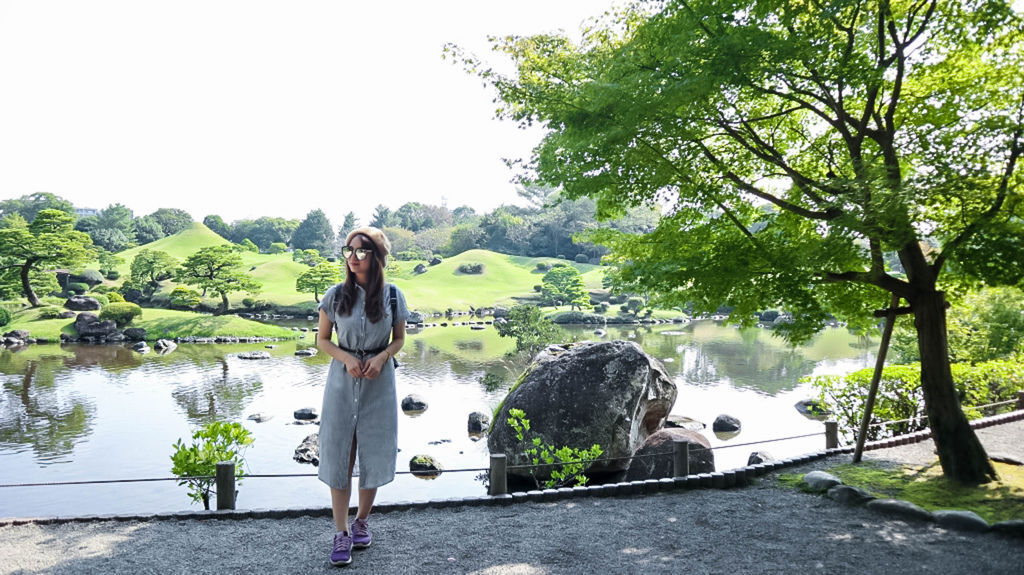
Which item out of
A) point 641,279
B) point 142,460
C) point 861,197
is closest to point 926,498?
point 861,197

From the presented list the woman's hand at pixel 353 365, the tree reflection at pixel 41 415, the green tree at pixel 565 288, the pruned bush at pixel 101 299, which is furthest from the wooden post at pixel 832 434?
the pruned bush at pixel 101 299

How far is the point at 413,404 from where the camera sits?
16.0 meters

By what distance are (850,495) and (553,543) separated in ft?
9.78

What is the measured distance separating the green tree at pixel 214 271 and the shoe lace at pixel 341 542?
1417 inches

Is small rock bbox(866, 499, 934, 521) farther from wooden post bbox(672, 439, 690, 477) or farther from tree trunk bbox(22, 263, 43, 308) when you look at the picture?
tree trunk bbox(22, 263, 43, 308)

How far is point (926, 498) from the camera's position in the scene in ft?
18.4

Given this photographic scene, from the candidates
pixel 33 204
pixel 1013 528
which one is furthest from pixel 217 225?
pixel 1013 528

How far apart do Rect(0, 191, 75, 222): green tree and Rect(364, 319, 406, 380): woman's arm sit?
3072 inches

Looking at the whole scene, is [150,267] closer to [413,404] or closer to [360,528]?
[413,404]

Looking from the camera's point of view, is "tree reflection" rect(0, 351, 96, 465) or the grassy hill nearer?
"tree reflection" rect(0, 351, 96, 465)

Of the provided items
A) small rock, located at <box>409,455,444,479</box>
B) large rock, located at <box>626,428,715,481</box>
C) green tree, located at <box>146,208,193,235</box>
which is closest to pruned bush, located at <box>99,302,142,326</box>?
small rock, located at <box>409,455,444,479</box>

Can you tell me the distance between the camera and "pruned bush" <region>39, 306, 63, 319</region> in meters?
30.5

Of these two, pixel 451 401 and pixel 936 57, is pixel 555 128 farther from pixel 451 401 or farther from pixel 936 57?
pixel 451 401

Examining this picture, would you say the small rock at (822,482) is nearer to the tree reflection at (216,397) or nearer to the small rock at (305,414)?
the small rock at (305,414)
